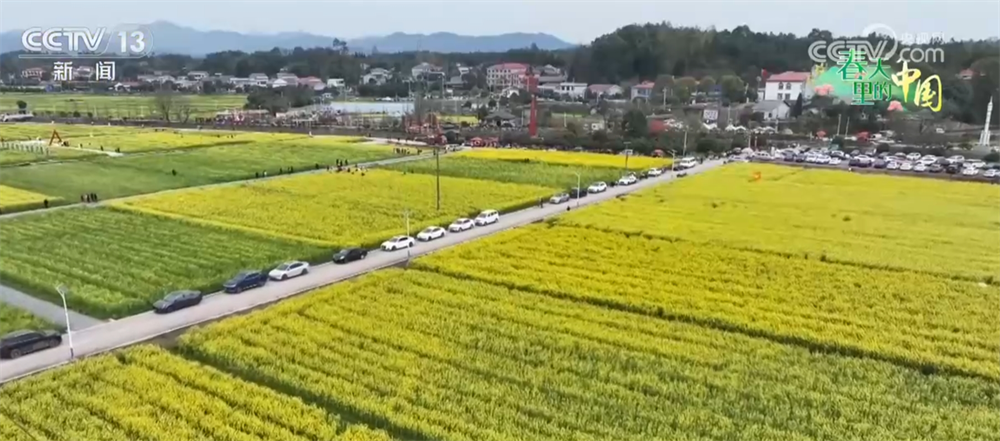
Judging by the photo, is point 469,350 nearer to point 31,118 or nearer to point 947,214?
point 947,214

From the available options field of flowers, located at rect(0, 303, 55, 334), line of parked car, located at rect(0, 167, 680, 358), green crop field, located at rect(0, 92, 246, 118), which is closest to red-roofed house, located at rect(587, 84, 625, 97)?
green crop field, located at rect(0, 92, 246, 118)

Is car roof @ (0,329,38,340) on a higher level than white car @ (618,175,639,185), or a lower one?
lower

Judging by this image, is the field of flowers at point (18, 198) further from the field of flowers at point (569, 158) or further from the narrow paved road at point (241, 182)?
the field of flowers at point (569, 158)

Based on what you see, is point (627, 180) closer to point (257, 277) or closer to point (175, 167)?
point (257, 277)

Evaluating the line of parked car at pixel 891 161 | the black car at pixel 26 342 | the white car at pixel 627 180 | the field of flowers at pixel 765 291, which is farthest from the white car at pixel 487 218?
the line of parked car at pixel 891 161

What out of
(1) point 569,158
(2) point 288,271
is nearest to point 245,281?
(2) point 288,271

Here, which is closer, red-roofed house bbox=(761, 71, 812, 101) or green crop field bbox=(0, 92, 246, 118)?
green crop field bbox=(0, 92, 246, 118)

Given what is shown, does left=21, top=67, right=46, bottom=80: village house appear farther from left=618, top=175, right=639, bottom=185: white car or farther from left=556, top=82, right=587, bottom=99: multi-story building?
left=618, top=175, right=639, bottom=185: white car
